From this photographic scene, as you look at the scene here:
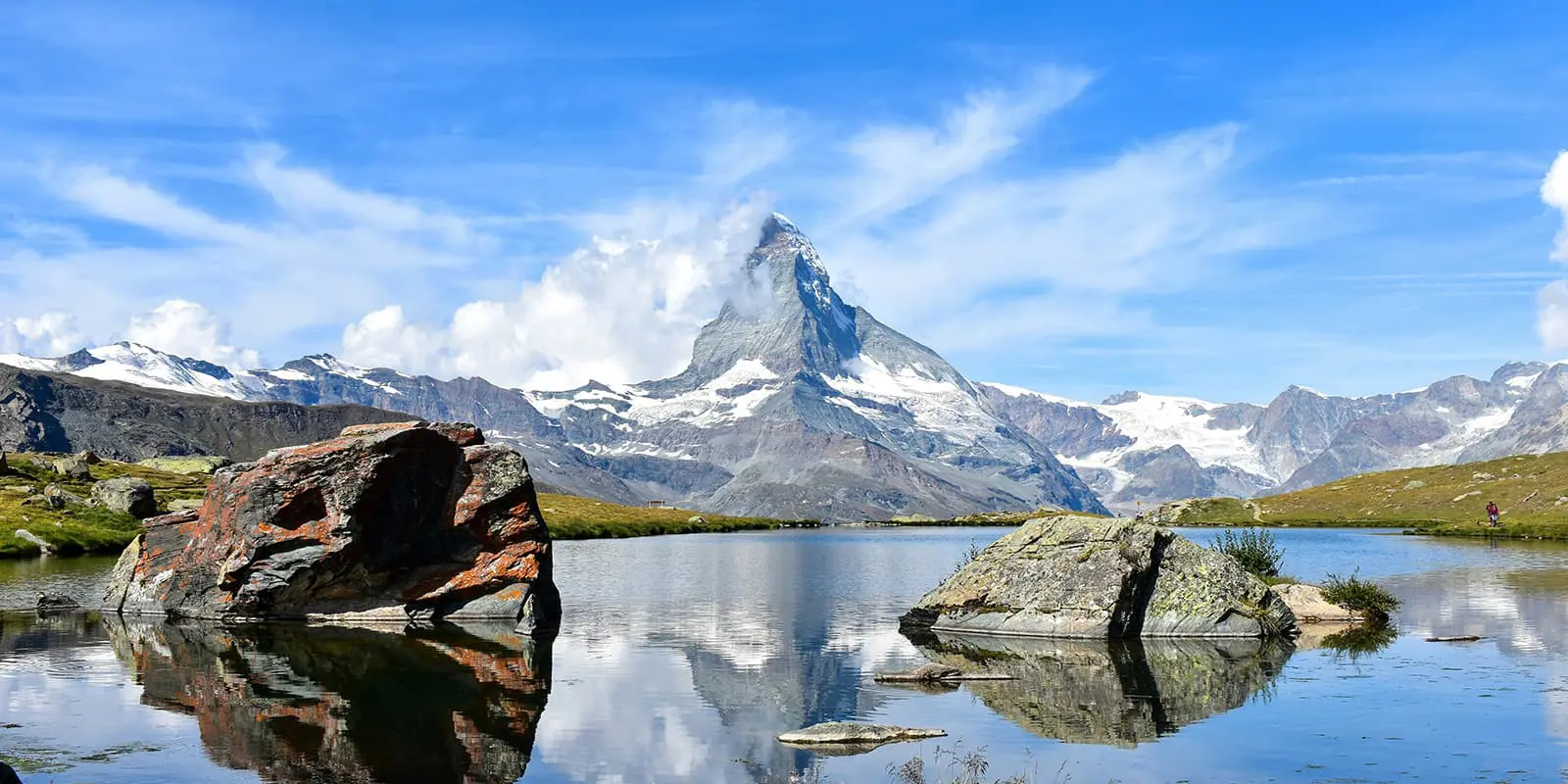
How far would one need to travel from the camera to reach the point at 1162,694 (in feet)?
113

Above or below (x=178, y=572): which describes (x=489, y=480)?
above

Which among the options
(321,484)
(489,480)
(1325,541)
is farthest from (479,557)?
(1325,541)

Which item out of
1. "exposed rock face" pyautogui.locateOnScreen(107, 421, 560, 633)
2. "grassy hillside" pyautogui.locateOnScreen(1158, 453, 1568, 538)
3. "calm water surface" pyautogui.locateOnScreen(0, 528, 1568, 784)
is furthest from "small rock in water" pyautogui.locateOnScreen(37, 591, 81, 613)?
"grassy hillside" pyautogui.locateOnScreen(1158, 453, 1568, 538)

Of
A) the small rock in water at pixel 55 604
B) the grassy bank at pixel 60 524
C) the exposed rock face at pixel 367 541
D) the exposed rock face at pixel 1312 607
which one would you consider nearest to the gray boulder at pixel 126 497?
the grassy bank at pixel 60 524

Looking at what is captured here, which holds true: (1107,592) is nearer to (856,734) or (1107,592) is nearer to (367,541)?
(856,734)

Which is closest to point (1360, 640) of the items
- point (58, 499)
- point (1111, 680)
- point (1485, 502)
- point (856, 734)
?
point (1111, 680)

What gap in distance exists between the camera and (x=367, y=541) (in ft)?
168

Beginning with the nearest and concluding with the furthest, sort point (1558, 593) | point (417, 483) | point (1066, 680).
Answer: point (1066, 680)
point (417, 483)
point (1558, 593)

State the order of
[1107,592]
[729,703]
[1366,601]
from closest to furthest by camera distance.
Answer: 1. [729,703]
2. [1107,592]
3. [1366,601]

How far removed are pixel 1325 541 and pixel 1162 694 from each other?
113 meters

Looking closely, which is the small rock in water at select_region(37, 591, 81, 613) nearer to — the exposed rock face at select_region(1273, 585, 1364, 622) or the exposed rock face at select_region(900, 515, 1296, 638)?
the exposed rock face at select_region(900, 515, 1296, 638)

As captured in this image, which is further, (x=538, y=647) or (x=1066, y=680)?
(x=538, y=647)

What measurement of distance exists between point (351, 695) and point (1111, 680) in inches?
851

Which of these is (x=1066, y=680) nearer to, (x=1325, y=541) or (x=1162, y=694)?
(x=1162, y=694)
